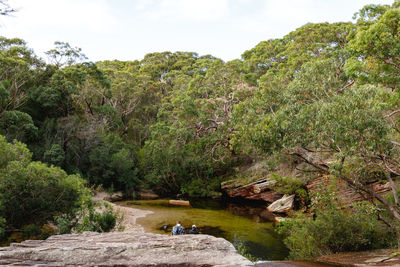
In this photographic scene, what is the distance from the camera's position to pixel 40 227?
43.5ft

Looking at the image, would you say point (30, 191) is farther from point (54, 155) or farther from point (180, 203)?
point (180, 203)

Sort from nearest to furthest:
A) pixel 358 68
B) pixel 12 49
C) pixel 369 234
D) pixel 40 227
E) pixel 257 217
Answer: pixel 369 234 < pixel 358 68 < pixel 40 227 < pixel 257 217 < pixel 12 49

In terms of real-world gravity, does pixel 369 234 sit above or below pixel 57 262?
below

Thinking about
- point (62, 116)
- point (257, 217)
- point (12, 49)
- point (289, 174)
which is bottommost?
point (257, 217)

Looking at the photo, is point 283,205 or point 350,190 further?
point 283,205

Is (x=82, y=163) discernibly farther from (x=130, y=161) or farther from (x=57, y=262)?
(x=57, y=262)

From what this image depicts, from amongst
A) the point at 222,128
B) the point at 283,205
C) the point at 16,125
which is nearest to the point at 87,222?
the point at 283,205

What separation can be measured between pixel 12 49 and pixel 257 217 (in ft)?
81.4

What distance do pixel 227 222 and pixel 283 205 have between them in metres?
4.44

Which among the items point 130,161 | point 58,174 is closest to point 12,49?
point 130,161

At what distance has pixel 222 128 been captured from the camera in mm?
26875

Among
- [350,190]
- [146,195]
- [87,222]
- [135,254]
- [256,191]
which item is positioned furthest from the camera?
[146,195]

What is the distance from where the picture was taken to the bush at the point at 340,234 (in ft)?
35.6

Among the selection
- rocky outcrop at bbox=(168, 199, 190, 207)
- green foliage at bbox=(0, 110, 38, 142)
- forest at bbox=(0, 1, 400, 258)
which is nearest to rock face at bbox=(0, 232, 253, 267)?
forest at bbox=(0, 1, 400, 258)
